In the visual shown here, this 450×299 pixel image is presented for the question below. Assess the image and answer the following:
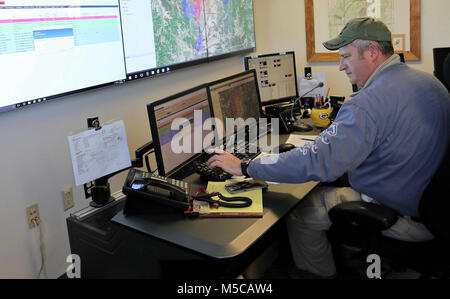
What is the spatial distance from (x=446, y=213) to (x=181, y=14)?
2246 mm

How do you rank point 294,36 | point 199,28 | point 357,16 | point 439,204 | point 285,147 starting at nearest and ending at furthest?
1. point 439,204
2. point 285,147
3. point 199,28
4. point 357,16
5. point 294,36

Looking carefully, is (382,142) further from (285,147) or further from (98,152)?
(98,152)

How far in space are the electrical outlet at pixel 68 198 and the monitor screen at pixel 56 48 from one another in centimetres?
55

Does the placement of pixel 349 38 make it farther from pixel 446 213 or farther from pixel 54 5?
pixel 54 5

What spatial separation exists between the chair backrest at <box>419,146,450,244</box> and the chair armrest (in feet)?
0.40

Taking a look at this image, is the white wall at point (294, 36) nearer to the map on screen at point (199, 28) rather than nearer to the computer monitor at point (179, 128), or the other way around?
the map on screen at point (199, 28)

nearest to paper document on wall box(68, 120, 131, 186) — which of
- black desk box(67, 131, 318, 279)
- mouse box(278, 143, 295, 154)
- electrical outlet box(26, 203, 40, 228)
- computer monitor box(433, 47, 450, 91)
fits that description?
black desk box(67, 131, 318, 279)

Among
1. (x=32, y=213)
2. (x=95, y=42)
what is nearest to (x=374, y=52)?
(x=95, y=42)

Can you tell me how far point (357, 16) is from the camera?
353cm

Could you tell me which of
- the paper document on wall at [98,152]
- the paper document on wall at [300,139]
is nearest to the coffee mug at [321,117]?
the paper document on wall at [300,139]

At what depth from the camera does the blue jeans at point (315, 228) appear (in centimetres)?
194

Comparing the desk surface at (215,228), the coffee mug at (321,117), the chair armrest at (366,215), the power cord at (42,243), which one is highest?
the coffee mug at (321,117)

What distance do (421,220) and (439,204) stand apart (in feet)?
0.44

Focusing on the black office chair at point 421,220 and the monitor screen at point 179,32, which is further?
the monitor screen at point 179,32
